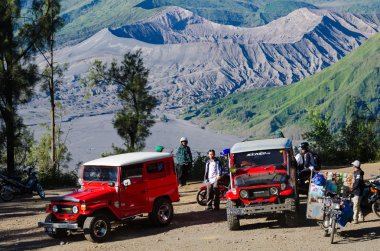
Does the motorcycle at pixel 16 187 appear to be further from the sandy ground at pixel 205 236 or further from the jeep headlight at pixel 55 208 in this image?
the jeep headlight at pixel 55 208

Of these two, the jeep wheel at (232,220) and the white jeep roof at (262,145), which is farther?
the white jeep roof at (262,145)

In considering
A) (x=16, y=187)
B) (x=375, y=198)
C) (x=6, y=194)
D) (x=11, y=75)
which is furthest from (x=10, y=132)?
(x=375, y=198)

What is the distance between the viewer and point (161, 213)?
1675 cm

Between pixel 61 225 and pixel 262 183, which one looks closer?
pixel 61 225

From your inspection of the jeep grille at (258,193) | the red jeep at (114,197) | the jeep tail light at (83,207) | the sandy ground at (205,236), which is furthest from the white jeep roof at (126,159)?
the jeep grille at (258,193)

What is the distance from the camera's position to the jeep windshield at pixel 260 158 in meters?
16.2

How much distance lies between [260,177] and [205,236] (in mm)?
2224

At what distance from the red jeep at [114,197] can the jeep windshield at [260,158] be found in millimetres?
2118

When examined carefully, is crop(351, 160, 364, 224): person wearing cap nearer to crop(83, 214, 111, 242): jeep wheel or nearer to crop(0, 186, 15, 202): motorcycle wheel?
crop(83, 214, 111, 242): jeep wheel

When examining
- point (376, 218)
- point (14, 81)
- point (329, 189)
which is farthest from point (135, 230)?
point (14, 81)

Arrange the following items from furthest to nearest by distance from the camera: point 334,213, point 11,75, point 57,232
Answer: point 11,75 → point 57,232 → point 334,213

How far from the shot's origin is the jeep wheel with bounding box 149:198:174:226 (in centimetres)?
1652

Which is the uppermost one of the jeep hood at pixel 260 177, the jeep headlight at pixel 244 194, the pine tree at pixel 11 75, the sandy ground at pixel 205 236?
the pine tree at pixel 11 75

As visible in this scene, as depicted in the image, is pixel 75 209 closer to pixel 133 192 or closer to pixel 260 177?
pixel 133 192
